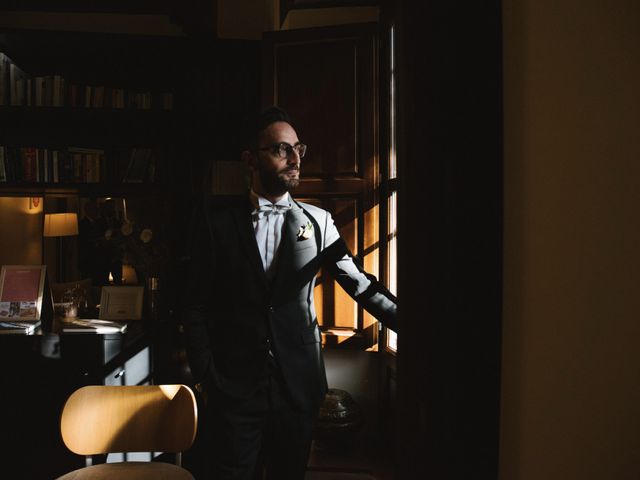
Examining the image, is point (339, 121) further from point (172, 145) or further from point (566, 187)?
point (566, 187)

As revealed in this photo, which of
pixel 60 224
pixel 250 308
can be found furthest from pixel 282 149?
pixel 60 224

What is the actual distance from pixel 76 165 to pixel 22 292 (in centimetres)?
110

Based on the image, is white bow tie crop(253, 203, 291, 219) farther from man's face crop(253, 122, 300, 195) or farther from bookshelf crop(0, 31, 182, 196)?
bookshelf crop(0, 31, 182, 196)

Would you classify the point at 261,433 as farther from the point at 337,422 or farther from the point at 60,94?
the point at 60,94

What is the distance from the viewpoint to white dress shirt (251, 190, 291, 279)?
77.2 inches

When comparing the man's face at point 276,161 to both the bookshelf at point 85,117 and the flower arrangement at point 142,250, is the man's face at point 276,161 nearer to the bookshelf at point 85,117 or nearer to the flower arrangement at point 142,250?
the flower arrangement at point 142,250

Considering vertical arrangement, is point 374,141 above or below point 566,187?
above

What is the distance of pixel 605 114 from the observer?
22.3 inches

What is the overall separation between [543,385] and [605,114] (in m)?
0.32

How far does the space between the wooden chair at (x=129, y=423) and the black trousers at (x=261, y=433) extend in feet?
0.37

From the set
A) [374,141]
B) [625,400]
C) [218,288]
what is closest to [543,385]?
[625,400]

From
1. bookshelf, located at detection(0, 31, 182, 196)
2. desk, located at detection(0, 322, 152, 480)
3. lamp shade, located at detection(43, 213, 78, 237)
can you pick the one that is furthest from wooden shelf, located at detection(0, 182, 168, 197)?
desk, located at detection(0, 322, 152, 480)

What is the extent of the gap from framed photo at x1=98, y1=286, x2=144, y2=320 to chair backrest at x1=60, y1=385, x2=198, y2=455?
1171 millimetres

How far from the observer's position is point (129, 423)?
1.85 metres
